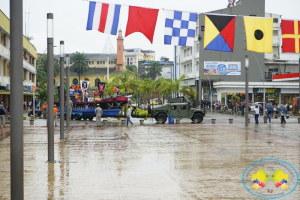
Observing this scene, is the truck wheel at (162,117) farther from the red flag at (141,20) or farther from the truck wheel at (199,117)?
the red flag at (141,20)

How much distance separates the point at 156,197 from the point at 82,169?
12.4ft

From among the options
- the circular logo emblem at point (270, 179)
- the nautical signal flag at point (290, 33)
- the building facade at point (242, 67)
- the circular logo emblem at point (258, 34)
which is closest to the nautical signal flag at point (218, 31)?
the circular logo emblem at point (258, 34)

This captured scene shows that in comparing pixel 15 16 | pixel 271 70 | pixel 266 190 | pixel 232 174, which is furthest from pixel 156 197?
pixel 271 70

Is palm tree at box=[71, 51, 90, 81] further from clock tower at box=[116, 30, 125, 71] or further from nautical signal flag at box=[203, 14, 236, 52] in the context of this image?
nautical signal flag at box=[203, 14, 236, 52]

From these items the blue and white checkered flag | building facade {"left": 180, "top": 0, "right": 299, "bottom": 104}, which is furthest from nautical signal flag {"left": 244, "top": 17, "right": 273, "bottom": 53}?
building facade {"left": 180, "top": 0, "right": 299, "bottom": 104}

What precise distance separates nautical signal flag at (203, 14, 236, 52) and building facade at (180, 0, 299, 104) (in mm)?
43684

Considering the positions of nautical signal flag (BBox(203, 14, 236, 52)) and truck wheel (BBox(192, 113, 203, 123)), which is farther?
truck wheel (BBox(192, 113, 203, 123))

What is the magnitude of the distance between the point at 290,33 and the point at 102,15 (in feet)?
24.7

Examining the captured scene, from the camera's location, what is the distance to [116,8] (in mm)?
15078

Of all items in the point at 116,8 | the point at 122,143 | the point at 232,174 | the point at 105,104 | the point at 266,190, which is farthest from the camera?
→ the point at 105,104

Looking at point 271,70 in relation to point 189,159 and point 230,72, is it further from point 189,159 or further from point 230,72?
point 189,159

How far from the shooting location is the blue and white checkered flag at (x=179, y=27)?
1602cm

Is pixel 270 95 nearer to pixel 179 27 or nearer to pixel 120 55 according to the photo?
pixel 179 27

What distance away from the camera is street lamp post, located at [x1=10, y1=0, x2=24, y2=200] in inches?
223
